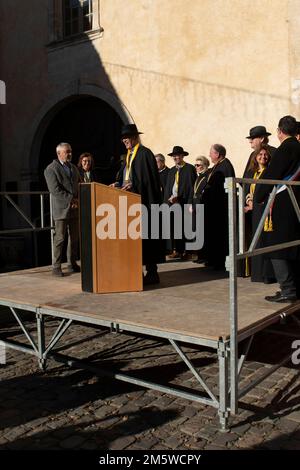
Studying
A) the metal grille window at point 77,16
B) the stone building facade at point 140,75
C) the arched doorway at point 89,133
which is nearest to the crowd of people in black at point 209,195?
the stone building facade at point 140,75

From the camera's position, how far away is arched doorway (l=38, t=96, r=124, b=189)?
1159 cm

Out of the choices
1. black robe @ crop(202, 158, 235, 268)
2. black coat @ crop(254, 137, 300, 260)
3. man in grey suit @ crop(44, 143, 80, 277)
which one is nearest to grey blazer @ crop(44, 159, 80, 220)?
man in grey suit @ crop(44, 143, 80, 277)

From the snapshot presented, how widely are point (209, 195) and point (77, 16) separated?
272 inches

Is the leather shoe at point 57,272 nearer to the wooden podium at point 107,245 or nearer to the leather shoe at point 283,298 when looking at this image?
the wooden podium at point 107,245

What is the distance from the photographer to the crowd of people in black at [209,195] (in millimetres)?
4344

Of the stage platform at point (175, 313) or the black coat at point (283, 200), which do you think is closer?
the stage platform at point (175, 313)

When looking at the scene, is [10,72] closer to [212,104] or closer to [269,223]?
[212,104]

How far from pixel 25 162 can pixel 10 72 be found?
2.30 metres

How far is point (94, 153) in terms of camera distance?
39.7 ft

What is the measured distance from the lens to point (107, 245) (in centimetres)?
461

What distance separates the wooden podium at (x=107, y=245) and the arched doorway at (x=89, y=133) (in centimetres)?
697

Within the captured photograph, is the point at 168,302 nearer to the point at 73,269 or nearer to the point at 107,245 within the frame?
the point at 107,245

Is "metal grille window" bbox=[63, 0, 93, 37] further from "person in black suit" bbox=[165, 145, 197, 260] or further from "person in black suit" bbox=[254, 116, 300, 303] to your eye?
"person in black suit" bbox=[254, 116, 300, 303]
